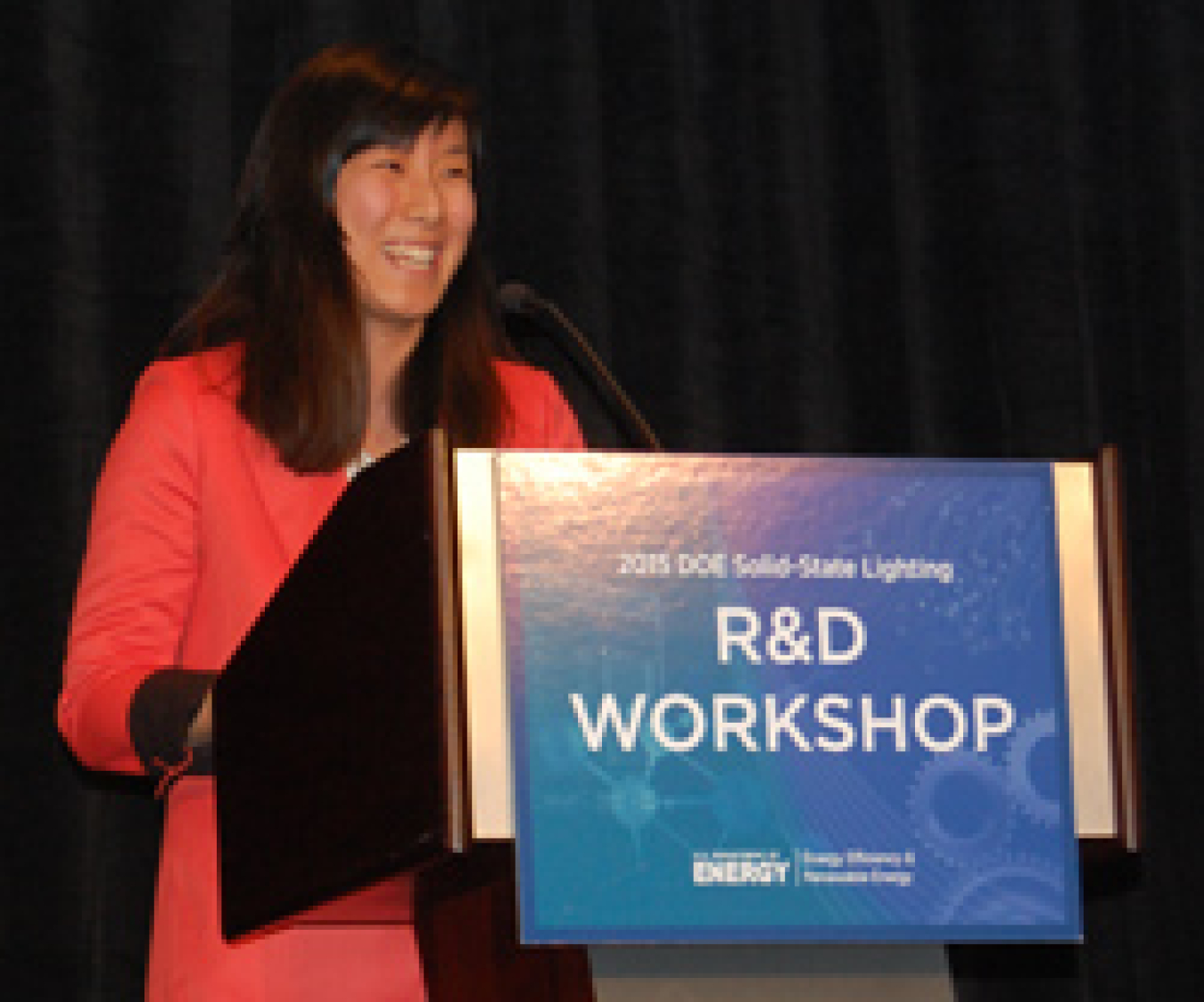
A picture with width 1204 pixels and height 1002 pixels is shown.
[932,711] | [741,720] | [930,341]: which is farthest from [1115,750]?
[930,341]

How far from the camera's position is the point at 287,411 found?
78.0 inches

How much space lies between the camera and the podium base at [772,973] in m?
1.37

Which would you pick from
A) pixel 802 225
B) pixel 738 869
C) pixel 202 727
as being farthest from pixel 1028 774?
pixel 802 225

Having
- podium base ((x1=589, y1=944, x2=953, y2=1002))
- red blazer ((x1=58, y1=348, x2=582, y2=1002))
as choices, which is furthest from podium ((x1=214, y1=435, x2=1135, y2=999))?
red blazer ((x1=58, y1=348, x2=582, y2=1002))

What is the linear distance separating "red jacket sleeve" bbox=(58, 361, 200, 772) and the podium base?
1.74 ft

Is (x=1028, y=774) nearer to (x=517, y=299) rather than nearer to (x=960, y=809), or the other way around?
(x=960, y=809)

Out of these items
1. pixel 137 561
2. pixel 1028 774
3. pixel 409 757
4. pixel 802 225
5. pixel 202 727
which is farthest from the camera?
pixel 802 225

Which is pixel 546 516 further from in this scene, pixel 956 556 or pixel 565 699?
pixel 956 556

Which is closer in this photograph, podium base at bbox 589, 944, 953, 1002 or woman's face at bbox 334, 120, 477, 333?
podium base at bbox 589, 944, 953, 1002

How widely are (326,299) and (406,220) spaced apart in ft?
0.32

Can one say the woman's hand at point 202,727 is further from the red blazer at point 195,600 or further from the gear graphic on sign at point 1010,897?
the gear graphic on sign at point 1010,897

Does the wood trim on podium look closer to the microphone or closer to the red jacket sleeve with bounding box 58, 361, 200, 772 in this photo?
the microphone

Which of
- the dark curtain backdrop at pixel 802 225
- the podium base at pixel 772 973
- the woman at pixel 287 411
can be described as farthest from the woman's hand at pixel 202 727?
the dark curtain backdrop at pixel 802 225

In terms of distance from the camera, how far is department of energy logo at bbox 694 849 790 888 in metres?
1.27
